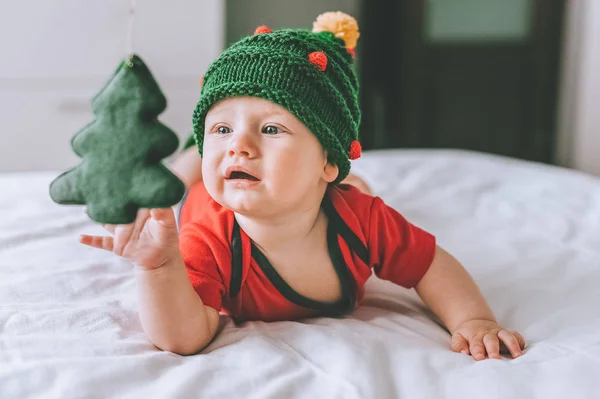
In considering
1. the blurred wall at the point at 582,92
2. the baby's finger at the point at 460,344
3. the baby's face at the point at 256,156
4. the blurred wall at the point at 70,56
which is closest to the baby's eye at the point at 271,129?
the baby's face at the point at 256,156

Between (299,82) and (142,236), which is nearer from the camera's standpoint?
(142,236)

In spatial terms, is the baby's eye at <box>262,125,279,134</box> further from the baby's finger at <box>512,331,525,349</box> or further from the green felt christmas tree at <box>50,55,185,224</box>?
the baby's finger at <box>512,331,525,349</box>

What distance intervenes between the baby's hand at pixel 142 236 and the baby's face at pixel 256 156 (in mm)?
112

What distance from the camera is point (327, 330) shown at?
0.85 meters

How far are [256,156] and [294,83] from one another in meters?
0.10

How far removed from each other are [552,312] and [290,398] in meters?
0.47

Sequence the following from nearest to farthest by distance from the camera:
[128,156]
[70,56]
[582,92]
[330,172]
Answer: [128,156] < [330,172] < [70,56] < [582,92]

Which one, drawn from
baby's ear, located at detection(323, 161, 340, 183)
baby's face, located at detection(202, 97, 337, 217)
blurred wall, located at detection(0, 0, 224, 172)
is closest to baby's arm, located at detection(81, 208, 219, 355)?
baby's face, located at detection(202, 97, 337, 217)

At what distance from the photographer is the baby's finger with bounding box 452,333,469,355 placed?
Result: 852mm

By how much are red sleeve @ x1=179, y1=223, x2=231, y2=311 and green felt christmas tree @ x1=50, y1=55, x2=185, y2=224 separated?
0.64 ft

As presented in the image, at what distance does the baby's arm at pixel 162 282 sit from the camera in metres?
0.73

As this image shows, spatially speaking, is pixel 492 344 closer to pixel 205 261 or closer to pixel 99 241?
pixel 205 261

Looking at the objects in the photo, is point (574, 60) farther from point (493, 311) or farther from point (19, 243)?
point (19, 243)

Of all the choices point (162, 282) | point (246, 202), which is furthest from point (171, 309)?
point (246, 202)
